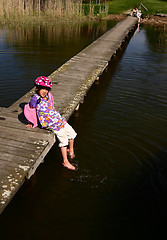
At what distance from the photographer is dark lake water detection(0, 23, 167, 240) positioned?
3625mm

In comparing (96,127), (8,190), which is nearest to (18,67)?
(96,127)

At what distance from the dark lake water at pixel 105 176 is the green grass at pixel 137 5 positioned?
99.6 feet

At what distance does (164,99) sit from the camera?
8406 millimetres

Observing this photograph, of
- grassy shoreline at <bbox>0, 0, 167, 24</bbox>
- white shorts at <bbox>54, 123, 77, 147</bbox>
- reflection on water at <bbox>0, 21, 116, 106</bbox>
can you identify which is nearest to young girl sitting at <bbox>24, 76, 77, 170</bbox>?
white shorts at <bbox>54, 123, 77, 147</bbox>

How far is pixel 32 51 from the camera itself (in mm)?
12953

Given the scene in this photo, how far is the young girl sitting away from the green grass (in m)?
35.1

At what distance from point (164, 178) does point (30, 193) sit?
264 cm

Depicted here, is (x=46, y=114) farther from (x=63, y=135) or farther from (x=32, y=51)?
(x=32, y=51)

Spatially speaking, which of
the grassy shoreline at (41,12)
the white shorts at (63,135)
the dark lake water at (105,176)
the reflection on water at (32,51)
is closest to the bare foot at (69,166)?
the dark lake water at (105,176)

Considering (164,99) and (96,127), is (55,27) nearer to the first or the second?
(164,99)

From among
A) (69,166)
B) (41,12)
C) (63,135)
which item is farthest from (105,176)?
(41,12)

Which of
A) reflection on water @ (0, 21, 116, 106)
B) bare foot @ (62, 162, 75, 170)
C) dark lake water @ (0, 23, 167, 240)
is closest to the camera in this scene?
dark lake water @ (0, 23, 167, 240)

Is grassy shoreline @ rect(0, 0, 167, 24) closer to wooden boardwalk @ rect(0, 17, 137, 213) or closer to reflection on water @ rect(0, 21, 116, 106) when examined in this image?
reflection on water @ rect(0, 21, 116, 106)

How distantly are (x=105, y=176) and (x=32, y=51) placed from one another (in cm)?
1025
